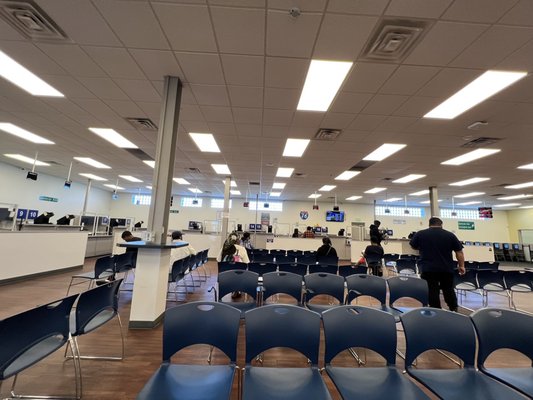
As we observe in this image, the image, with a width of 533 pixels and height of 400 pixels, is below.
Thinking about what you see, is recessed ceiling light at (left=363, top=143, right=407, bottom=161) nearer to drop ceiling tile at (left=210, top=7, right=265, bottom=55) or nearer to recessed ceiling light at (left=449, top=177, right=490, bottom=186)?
drop ceiling tile at (left=210, top=7, right=265, bottom=55)

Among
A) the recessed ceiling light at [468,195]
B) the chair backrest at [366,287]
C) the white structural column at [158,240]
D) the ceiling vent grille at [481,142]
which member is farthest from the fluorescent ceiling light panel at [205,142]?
the recessed ceiling light at [468,195]

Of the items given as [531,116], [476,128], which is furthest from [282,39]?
[531,116]

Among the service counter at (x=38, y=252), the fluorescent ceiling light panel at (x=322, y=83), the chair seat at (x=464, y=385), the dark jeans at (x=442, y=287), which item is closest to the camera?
the chair seat at (x=464, y=385)

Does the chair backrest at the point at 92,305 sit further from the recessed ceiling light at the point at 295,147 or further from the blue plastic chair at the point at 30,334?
the recessed ceiling light at the point at 295,147

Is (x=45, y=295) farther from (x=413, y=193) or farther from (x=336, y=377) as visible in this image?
(x=413, y=193)

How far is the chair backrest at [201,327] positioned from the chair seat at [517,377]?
169cm

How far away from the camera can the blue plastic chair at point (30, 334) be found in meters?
1.34

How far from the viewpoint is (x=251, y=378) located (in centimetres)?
141

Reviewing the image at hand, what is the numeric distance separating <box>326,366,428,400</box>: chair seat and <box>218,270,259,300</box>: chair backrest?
1.36 meters

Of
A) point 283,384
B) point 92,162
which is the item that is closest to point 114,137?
point 92,162

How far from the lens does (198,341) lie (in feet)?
5.27

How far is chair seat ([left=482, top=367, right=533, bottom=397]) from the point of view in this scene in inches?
56.1

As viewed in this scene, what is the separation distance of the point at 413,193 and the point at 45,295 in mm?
12892

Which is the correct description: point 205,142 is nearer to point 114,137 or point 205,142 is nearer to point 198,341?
point 114,137
